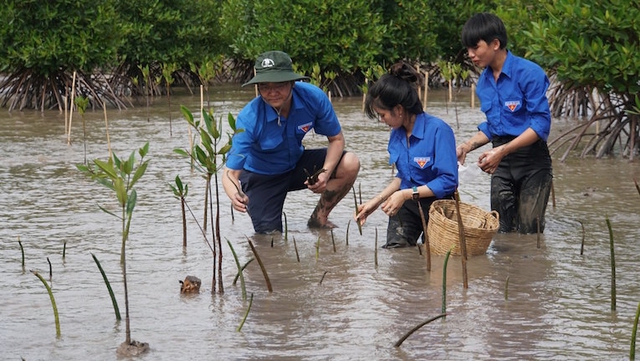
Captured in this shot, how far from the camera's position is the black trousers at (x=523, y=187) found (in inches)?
228

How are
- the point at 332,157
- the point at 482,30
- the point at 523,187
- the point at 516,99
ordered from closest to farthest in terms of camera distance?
1. the point at 482,30
2. the point at 516,99
3. the point at 523,187
4. the point at 332,157

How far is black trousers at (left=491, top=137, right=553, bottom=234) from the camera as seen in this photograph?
579 cm

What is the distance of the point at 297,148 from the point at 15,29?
787 cm

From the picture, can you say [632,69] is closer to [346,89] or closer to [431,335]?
[431,335]

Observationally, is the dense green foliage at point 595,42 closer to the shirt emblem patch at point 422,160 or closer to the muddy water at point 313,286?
the muddy water at point 313,286

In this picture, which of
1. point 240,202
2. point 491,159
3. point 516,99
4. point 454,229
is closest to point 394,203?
point 454,229

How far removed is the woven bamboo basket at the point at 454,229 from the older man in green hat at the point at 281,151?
2.59 ft

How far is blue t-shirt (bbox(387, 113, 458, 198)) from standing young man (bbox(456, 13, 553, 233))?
0.92ft

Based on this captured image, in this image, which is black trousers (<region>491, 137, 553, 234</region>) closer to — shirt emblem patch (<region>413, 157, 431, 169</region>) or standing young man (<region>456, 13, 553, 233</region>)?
standing young man (<region>456, 13, 553, 233</region>)

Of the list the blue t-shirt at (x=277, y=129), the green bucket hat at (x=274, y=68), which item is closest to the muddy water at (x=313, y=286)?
the blue t-shirt at (x=277, y=129)

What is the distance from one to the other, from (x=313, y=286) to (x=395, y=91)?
1126 millimetres

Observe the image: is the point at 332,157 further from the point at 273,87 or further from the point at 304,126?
the point at 273,87

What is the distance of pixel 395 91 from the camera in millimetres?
5250

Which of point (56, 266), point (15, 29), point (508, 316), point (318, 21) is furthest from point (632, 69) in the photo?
point (15, 29)
